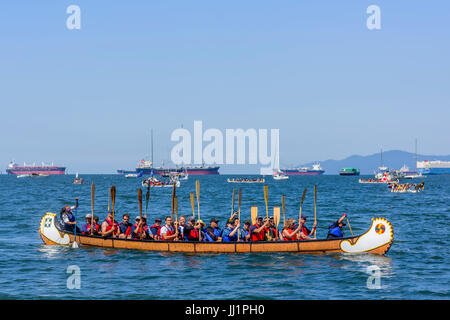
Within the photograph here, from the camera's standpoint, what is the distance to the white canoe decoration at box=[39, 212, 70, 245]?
88.4ft

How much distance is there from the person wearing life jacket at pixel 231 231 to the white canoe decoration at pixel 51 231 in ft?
27.2

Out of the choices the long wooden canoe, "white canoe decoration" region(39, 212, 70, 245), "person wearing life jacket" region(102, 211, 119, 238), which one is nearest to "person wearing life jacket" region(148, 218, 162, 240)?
the long wooden canoe

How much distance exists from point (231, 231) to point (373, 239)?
241 inches

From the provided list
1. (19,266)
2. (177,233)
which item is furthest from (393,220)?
(19,266)

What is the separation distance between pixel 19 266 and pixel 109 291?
20.6 ft

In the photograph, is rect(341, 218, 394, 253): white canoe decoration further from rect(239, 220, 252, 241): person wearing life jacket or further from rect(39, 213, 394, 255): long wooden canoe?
rect(239, 220, 252, 241): person wearing life jacket

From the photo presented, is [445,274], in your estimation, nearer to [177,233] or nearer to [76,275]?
[177,233]

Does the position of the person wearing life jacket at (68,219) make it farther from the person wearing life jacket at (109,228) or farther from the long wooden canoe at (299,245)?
the long wooden canoe at (299,245)

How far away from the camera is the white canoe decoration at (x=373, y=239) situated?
23.1m

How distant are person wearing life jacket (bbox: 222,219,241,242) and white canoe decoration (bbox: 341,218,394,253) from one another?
15.1 ft

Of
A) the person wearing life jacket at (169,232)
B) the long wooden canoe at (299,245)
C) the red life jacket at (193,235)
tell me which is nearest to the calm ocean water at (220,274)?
the long wooden canoe at (299,245)

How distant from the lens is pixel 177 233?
79.5 ft

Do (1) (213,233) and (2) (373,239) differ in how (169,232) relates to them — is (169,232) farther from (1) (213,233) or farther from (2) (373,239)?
(2) (373,239)

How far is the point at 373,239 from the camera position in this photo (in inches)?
915
